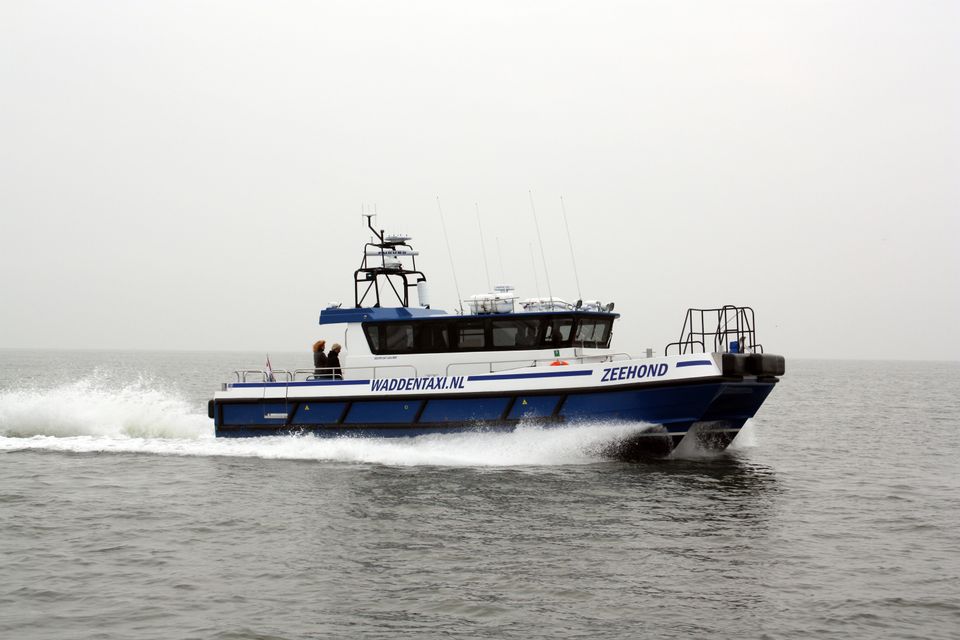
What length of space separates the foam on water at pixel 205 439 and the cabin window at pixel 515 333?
1.68 m

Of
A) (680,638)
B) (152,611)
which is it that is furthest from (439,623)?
(152,611)

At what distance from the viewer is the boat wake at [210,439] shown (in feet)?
47.1

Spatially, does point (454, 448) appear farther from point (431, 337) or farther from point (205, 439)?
point (205, 439)

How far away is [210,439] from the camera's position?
1738cm

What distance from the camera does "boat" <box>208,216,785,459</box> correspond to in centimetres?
1413

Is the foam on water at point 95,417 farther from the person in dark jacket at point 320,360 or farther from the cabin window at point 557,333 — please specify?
the cabin window at point 557,333

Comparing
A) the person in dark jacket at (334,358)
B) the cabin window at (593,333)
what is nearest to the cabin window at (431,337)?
the person in dark jacket at (334,358)

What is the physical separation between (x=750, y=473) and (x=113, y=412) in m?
13.0

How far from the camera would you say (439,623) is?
273 inches

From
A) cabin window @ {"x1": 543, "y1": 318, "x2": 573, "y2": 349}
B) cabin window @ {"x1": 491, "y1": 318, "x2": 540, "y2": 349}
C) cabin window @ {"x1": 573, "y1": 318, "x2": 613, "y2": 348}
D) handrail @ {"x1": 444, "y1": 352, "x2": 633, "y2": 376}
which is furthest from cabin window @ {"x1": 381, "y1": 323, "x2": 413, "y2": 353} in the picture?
cabin window @ {"x1": 573, "y1": 318, "x2": 613, "y2": 348}

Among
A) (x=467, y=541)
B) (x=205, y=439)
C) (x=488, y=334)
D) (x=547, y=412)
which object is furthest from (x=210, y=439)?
(x=467, y=541)

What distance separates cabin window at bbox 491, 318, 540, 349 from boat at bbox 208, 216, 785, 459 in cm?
2

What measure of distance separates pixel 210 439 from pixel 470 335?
5821 millimetres

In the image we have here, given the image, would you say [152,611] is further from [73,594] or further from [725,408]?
[725,408]
